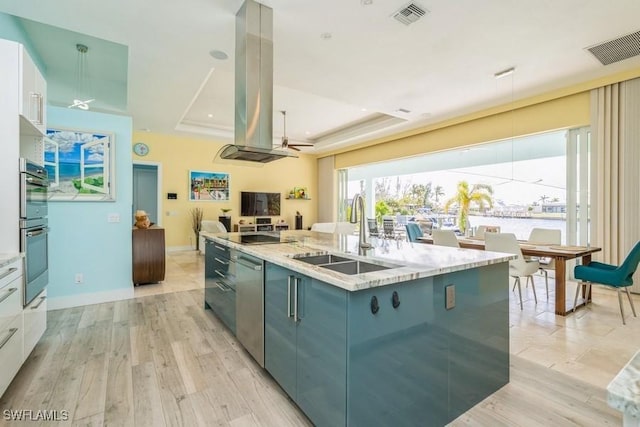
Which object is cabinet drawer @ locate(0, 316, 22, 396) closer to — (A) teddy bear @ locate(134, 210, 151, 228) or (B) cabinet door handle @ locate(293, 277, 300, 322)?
(B) cabinet door handle @ locate(293, 277, 300, 322)

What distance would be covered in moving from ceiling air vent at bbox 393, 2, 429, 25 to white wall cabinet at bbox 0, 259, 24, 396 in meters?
3.52

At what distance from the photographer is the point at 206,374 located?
84.4 inches

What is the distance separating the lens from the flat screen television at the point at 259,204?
8664 mm

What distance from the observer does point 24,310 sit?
2094mm

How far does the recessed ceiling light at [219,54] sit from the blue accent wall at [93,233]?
4.69 feet

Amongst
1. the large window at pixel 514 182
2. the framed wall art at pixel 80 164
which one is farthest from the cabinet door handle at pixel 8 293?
the large window at pixel 514 182

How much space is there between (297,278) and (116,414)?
1.30 meters

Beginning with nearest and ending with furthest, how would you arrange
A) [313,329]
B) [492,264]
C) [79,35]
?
[313,329] → [492,264] → [79,35]

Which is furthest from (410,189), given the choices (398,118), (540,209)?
(540,209)

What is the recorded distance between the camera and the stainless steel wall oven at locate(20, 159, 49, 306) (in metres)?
2.09

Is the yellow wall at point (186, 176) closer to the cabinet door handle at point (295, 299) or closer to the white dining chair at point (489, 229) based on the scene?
the white dining chair at point (489, 229)

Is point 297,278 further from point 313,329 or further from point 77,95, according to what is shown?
point 77,95

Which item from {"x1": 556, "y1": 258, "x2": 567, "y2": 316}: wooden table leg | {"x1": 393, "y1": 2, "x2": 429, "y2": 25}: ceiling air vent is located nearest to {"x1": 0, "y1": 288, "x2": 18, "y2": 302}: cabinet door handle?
{"x1": 393, "y1": 2, "x2": 429, "y2": 25}: ceiling air vent

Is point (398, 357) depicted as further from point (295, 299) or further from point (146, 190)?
point (146, 190)
